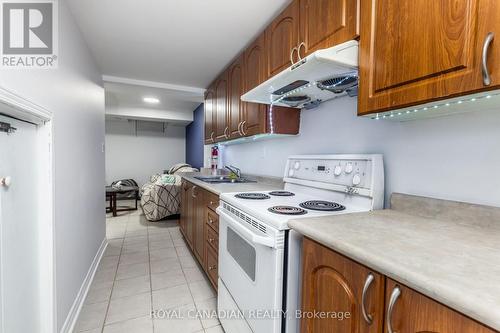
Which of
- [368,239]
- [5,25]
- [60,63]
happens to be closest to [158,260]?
[60,63]

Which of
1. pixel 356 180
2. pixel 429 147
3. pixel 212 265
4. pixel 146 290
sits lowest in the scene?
pixel 146 290

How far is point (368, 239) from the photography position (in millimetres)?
703

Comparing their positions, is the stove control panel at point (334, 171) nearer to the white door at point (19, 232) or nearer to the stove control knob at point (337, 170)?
the stove control knob at point (337, 170)

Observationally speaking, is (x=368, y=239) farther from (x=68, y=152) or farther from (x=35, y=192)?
(x=68, y=152)

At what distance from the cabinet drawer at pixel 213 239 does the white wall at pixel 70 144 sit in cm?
94

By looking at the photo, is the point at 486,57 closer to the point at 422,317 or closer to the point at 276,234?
the point at 422,317

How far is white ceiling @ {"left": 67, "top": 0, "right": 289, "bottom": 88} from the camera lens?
156 centimetres

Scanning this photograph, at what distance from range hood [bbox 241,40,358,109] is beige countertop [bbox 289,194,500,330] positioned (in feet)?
2.14

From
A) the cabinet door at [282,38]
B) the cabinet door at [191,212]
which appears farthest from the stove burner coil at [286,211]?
the cabinet door at [191,212]

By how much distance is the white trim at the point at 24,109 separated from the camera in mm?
842

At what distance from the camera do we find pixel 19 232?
40.8 inches

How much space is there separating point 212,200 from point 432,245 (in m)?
Result: 1.41

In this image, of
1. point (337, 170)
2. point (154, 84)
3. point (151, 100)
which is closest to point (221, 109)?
point (154, 84)

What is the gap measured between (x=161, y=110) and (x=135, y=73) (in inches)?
96.2
